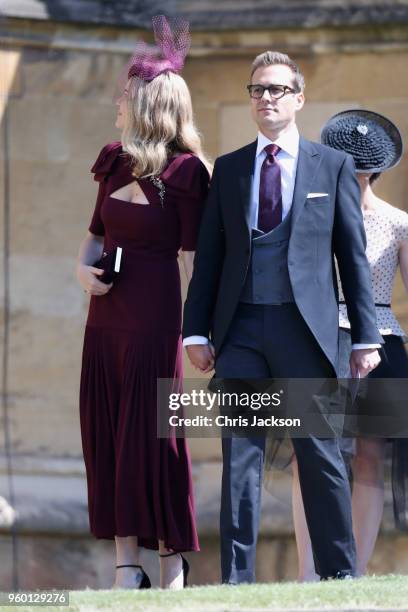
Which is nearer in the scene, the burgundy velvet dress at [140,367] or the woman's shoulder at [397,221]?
the burgundy velvet dress at [140,367]

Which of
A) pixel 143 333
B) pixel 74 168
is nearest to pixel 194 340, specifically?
pixel 143 333

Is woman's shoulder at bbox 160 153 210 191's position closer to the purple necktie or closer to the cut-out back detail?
the cut-out back detail

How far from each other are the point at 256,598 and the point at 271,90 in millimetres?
1682

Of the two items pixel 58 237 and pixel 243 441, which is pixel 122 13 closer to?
pixel 58 237

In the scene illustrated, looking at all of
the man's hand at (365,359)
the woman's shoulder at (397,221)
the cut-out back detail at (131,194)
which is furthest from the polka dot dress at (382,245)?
A: the cut-out back detail at (131,194)

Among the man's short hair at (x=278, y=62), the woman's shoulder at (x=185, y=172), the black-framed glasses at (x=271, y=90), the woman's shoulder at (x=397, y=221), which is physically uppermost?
the man's short hair at (x=278, y=62)

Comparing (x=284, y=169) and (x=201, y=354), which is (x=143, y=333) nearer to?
(x=201, y=354)

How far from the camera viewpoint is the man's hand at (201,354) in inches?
177

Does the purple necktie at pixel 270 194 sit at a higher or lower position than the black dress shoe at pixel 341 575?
higher

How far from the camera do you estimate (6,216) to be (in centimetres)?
645

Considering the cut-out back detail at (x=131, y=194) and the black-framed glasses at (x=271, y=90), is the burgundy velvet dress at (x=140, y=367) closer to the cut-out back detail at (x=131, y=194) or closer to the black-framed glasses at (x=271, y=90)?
the cut-out back detail at (x=131, y=194)

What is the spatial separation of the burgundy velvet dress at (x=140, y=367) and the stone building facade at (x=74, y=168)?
1555 mm

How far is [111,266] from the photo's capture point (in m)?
4.68

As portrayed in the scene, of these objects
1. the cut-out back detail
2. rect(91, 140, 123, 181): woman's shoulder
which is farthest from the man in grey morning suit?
rect(91, 140, 123, 181): woman's shoulder
